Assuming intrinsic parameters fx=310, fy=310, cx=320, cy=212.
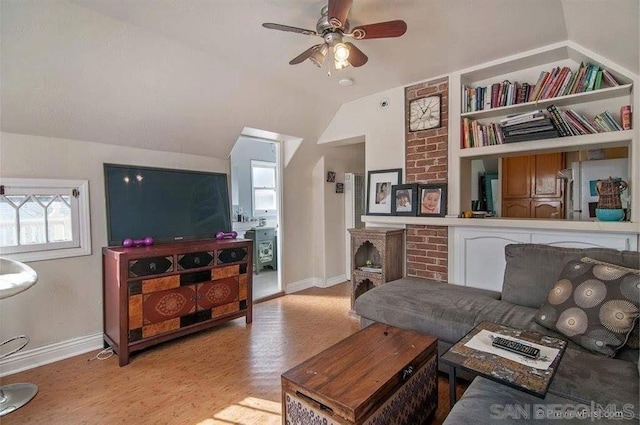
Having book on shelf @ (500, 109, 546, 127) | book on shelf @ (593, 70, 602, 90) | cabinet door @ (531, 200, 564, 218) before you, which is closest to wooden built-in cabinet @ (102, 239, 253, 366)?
book on shelf @ (500, 109, 546, 127)

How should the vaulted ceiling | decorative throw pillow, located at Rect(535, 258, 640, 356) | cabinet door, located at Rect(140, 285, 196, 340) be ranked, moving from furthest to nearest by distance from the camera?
cabinet door, located at Rect(140, 285, 196, 340) → the vaulted ceiling → decorative throw pillow, located at Rect(535, 258, 640, 356)

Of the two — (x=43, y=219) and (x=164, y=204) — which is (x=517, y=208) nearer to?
(x=164, y=204)

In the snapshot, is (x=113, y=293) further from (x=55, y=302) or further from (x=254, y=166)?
Result: (x=254, y=166)

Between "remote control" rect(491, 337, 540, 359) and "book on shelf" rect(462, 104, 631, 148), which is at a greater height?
"book on shelf" rect(462, 104, 631, 148)

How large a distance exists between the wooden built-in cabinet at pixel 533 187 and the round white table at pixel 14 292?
5.03 metres

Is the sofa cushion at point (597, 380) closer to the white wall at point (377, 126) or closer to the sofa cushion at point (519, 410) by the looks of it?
the sofa cushion at point (519, 410)

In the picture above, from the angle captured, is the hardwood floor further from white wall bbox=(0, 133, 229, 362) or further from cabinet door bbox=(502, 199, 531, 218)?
cabinet door bbox=(502, 199, 531, 218)

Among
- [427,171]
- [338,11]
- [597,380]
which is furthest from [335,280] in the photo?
[338,11]

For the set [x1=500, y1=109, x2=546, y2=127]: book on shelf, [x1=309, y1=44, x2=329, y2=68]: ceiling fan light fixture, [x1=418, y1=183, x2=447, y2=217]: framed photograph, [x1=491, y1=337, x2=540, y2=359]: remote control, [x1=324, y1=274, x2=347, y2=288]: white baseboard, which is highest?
[x1=309, y1=44, x2=329, y2=68]: ceiling fan light fixture

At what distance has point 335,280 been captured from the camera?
4.74 meters

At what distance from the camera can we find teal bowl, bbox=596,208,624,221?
2.14 metres

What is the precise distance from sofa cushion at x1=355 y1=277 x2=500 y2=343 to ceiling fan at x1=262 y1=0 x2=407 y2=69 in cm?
174

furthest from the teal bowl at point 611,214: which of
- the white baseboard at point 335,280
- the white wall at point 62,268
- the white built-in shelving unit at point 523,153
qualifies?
the white wall at point 62,268

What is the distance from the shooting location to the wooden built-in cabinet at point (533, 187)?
4051mm
